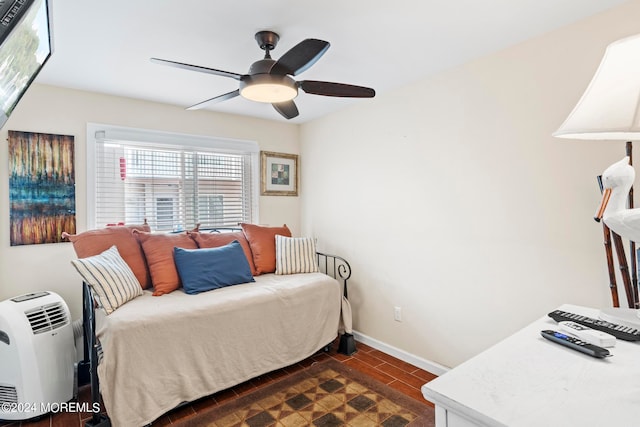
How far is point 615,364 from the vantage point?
965mm

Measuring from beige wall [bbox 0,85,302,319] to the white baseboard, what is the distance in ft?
8.21

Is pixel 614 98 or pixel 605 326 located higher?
pixel 614 98

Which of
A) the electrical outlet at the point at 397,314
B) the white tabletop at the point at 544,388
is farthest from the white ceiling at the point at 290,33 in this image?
the electrical outlet at the point at 397,314

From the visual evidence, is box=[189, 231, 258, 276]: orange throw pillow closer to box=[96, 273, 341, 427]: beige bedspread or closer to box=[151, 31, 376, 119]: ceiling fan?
box=[96, 273, 341, 427]: beige bedspread

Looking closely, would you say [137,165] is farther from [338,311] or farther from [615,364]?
[615,364]

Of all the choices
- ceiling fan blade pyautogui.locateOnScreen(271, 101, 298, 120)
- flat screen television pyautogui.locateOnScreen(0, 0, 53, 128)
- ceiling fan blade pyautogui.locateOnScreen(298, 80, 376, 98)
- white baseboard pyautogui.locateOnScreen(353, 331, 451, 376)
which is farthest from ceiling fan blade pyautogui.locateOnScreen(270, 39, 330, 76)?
white baseboard pyautogui.locateOnScreen(353, 331, 451, 376)

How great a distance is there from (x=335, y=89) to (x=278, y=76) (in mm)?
357

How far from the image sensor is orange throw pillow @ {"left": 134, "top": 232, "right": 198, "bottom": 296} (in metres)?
2.51

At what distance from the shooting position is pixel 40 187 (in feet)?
8.52

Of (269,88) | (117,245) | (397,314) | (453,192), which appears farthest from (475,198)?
(117,245)

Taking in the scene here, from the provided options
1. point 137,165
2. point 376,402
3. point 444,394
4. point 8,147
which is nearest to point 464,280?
point 376,402

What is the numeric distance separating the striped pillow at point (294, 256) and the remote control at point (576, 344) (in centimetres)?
222

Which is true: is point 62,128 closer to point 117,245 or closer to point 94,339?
point 117,245

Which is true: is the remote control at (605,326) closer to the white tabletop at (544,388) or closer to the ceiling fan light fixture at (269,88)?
the white tabletop at (544,388)
